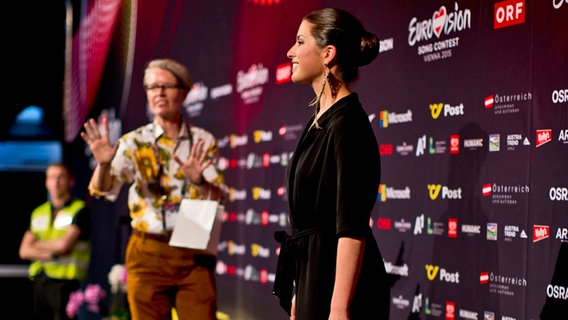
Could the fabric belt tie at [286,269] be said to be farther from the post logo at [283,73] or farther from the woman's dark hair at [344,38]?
the post logo at [283,73]

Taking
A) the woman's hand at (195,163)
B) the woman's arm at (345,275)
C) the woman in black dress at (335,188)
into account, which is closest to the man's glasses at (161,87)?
the woman's hand at (195,163)

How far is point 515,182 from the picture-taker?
3.40m

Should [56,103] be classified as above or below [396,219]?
above

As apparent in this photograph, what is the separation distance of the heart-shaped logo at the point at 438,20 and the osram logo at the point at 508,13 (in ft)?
1.10

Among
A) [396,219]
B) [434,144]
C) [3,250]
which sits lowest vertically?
[3,250]

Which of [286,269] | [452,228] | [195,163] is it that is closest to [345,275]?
[286,269]

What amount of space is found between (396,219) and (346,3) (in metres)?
1.25

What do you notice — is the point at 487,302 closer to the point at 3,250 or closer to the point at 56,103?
the point at 56,103

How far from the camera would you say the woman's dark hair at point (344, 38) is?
107 inches

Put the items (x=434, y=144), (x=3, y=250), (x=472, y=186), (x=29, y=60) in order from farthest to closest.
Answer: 1. (x=3, y=250)
2. (x=29, y=60)
3. (x=434, y=144)
4. (x=472, y=186)

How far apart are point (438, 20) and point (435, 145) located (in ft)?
1.81

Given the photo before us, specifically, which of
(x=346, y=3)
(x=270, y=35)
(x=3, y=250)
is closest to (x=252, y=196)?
(x=270, y=35)

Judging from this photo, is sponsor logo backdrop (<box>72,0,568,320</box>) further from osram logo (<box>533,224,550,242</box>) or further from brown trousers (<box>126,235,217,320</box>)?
brown trousers (<box>126,235,217,320</box>)

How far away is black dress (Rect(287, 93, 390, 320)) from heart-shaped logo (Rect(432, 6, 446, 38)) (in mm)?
1328
